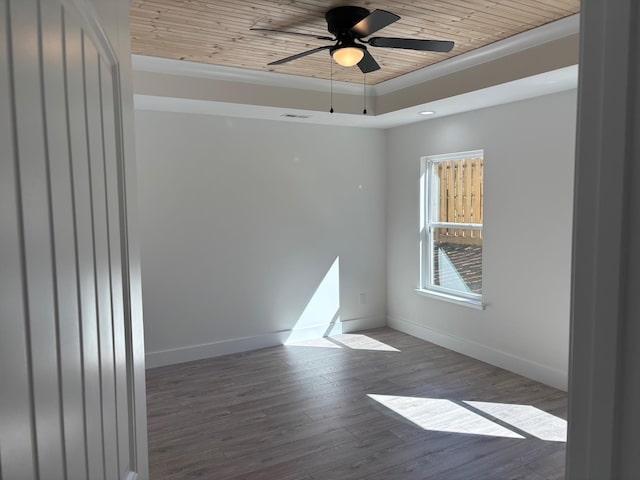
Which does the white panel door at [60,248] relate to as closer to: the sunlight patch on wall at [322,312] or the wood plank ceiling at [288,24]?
the wood plank ceiling at [288,24]

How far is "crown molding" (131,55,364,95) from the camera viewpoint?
3770 mm

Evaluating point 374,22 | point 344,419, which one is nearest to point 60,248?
point 374,22

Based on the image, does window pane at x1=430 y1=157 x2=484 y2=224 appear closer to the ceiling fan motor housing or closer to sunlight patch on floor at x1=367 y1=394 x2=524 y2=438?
sunlight patch on floor at x1=367 y1=394 x2=524 y2=438

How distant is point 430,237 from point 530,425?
95.3 inches

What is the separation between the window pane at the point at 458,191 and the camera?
15.4ft

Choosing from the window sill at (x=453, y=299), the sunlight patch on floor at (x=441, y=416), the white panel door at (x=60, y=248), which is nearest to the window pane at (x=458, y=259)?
the window sill at (x=453, y=299)

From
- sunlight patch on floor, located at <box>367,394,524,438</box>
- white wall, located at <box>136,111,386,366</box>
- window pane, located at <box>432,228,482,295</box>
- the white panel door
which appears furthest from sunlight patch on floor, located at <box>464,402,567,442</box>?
the white panel door

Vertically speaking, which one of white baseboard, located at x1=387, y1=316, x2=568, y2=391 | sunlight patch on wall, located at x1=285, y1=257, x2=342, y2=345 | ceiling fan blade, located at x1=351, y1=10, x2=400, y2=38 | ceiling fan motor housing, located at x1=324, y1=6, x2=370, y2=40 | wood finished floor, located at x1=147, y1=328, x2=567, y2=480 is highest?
ceiling fan motor housing, located at x1=324, y1=6, x2=370, y2=40

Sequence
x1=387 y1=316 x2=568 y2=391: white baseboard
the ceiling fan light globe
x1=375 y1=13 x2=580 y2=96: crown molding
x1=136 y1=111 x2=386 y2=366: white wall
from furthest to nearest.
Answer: x1=136 y1=111 x2=386 y2=366: white wall, x1=387 y1=316 x2=568 y2=391: white baseboard, x1=375 y1=13 x2=580 y2=96: crown molding, the ceiling fan light globe

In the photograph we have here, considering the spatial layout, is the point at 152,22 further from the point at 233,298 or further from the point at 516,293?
the point at 516,293

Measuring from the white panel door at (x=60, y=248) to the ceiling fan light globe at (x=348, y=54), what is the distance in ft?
7.13

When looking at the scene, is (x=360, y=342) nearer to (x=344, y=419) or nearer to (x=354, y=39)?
(x=344, y=419)

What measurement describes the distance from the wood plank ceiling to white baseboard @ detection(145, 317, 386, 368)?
2730 millimetres

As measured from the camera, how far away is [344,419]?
344 centimetres
